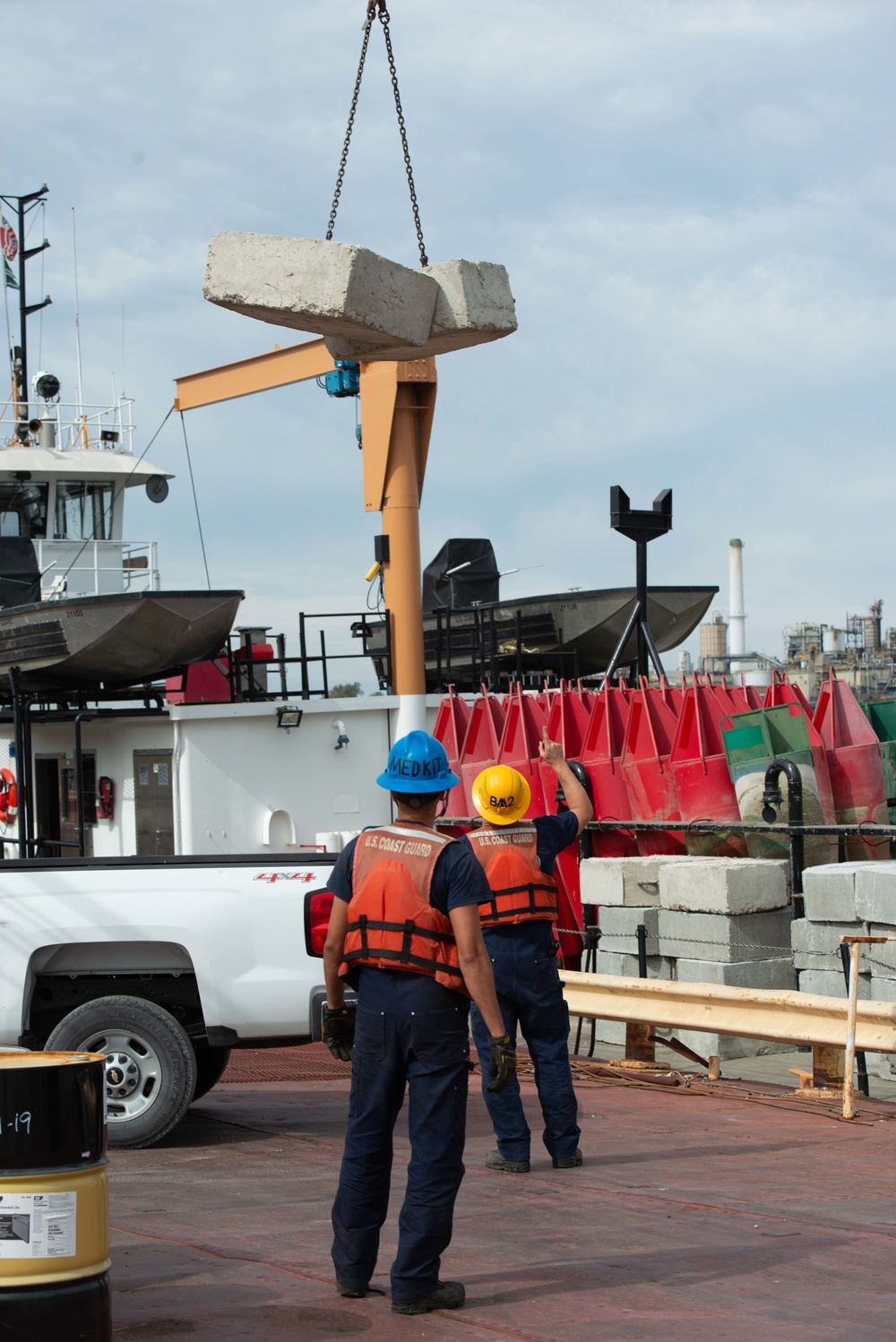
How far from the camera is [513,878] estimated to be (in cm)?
688

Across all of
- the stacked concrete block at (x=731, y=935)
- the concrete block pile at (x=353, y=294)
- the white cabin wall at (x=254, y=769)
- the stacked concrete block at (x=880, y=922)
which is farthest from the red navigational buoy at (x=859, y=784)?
the white cabin wall at (x=254, y=769)

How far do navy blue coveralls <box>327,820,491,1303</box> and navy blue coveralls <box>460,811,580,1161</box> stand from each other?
209cm

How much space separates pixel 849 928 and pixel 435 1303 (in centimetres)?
555

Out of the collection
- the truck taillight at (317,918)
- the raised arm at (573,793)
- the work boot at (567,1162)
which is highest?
the raised arm at (573,793)

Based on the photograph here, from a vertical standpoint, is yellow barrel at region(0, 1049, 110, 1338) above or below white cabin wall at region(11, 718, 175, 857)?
below

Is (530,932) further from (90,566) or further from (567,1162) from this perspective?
(90,566)

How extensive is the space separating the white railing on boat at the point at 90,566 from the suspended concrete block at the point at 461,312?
12.3m

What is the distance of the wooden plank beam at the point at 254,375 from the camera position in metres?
21.2

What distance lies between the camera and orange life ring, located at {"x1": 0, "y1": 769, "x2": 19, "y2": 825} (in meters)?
20.8

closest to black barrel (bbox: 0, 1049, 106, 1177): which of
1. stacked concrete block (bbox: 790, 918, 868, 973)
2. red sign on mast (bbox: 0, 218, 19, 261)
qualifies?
stacked concrete block (bbox: 790, 918, 868, 973)

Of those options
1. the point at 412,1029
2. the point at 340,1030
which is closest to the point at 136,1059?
the point at 340,1030

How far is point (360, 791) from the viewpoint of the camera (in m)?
18.3

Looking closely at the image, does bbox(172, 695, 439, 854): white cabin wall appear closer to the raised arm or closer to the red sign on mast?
the raised arm

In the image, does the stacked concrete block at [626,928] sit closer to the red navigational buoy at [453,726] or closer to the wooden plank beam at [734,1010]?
the wooden plank beam at [734,1010]
